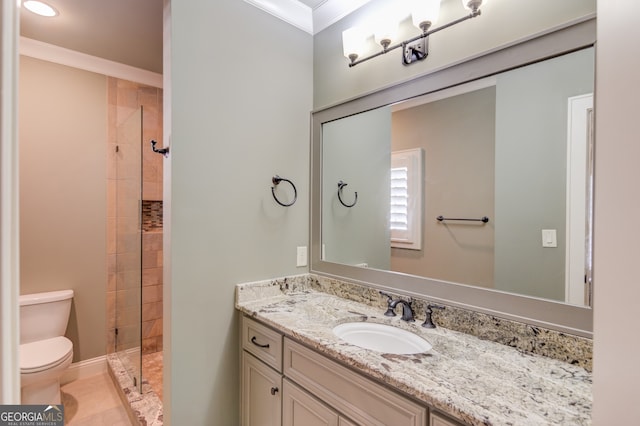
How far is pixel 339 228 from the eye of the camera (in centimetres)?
201

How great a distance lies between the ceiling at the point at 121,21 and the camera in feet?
6.11

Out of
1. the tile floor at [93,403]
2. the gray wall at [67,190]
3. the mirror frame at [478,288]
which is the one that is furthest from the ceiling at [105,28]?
the tile floor at [93,403]

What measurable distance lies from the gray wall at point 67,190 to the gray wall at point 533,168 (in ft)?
9.57

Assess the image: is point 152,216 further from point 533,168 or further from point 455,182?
point 533,168

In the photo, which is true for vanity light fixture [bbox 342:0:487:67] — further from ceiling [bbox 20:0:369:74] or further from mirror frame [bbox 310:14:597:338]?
ceiling [bbox 20:0:369:74]

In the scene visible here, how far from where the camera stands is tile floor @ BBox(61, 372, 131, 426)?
204cm

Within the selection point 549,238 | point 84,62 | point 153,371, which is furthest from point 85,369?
point 549,238

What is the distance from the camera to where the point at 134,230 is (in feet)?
8.15

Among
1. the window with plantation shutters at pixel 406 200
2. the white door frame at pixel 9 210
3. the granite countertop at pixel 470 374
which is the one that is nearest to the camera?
the white door frame at pixel 9 210

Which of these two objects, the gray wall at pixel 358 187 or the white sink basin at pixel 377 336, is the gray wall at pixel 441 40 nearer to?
the gray wall at pixel 358 187

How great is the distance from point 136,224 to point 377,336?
6.86 feet

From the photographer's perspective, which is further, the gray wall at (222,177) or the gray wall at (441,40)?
the gray wall at (222,177)

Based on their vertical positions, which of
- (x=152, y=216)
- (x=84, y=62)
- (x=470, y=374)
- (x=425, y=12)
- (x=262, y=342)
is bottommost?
(x=262, y=342)

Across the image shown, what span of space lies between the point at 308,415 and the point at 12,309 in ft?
3.89
